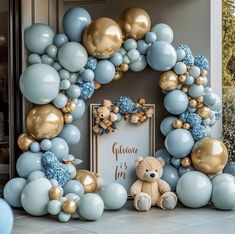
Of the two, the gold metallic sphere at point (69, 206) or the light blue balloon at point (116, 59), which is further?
the light blue balloon at point (116, 59)

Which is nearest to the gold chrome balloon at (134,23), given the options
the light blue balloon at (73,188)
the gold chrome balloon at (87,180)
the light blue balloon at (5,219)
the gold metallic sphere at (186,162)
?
the gold metallic sphere at (186,162)

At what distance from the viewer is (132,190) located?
4.51m

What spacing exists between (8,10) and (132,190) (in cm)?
211

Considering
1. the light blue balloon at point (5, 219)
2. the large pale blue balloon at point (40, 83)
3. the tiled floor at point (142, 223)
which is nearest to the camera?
the light blue balloon at point (5, 219)

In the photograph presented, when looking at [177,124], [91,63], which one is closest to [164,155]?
[177,124]

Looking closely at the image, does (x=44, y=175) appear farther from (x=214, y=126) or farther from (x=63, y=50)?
(x=214, y=126)

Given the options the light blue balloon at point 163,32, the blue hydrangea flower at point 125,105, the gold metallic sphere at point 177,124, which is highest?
the light blue balloon at point 163,32

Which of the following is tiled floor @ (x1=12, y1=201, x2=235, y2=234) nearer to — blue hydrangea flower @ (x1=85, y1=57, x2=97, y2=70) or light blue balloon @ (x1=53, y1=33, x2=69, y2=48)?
blue hydrangea flower @ (x1=85, y1=57, x2=97, y2=70)

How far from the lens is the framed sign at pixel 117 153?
487 cm

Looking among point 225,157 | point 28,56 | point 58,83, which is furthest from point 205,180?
point 28,56

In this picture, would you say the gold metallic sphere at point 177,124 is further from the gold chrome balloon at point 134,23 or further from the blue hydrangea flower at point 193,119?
the gold chrome balloon at point 134,23

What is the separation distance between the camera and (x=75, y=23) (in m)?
4.48

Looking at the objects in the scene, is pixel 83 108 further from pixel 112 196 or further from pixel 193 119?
pixel 193 119

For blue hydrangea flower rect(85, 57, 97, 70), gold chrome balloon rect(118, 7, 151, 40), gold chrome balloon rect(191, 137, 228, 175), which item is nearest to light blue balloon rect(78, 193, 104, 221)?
gold chrome balloon rect(191, 137, 228, 175)
